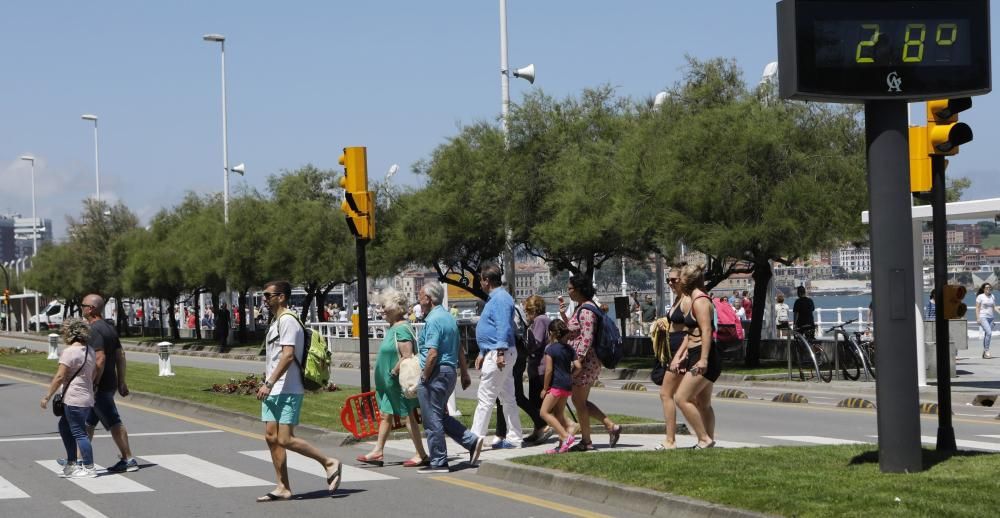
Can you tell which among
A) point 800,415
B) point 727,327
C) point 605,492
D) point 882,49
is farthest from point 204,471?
point 800,415

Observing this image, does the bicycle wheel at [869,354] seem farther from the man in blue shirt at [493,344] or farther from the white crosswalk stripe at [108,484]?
the white crosswalk stripe at [108,484]

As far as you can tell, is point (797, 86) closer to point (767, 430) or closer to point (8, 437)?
point (767, 430)

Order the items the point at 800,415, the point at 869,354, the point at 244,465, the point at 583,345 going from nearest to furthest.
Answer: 1. the point at 583,345
2. the point at 244,465
3. the point at 800,415
4. the point at 869,354

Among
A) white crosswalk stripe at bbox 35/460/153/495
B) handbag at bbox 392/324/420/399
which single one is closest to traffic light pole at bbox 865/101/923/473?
handbag at bbox 392/324/420/399

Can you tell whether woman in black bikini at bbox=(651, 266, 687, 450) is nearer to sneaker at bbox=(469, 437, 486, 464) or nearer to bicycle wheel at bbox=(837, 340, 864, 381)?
sneaker at bbox=(469, 437, 486, 464)

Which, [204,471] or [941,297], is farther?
[204,471]

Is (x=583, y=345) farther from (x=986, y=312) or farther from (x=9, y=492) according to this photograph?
(x=986, y=312)

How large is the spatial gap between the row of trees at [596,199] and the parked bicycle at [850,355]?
3066mm

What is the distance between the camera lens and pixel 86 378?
13.2 metres

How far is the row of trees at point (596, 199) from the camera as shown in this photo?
→ 2977 cm

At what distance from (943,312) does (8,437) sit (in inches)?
458

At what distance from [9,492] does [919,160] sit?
10955 millimetres

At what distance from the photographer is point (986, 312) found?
111ft

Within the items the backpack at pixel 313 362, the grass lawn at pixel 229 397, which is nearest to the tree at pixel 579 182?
the grass lawn at pixel 229 397
